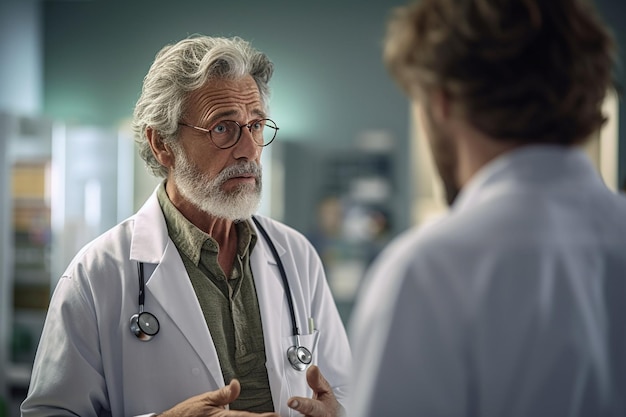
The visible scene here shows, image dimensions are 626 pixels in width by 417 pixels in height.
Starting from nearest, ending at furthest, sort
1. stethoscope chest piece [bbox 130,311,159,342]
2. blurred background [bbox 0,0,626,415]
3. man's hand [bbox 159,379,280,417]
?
man's hand [bbox 159,379,280,417], stethoscope chest piece [bbox 130,311,159,342], blurred background [bbox 0,0,626,415]

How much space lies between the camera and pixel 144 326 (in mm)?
1430

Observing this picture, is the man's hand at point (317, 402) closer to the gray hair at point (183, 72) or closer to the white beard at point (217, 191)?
the white beard at point (217, 191)

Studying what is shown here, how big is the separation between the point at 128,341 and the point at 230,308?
234 millimetres

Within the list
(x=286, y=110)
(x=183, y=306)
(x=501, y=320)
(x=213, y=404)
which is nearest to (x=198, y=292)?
(x=183, y=306)

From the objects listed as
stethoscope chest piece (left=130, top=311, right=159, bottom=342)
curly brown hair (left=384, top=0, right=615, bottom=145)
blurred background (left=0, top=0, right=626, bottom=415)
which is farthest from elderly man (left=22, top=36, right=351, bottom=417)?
blurred background (left=0, top=0, right=626, bottom=415)

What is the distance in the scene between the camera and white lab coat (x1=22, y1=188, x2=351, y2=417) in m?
1.38

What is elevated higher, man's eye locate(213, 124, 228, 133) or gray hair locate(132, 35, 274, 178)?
gray hair locate(132, 35, 274, 178)

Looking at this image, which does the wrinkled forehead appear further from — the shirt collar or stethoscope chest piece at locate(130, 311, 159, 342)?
stethoscope chest piece at locate(130, 311, 159, 342)

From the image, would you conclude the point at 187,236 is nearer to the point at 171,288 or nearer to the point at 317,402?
the point at 171,288

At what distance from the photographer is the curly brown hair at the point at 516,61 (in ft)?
2.51

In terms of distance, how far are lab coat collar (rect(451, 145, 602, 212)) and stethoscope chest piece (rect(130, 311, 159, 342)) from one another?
0.83 m

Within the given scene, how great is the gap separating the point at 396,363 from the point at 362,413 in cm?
7

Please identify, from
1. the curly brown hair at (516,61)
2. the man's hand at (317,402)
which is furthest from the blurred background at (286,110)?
the curly brown hair at (516,61)

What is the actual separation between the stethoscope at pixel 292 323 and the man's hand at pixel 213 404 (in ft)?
0.57
